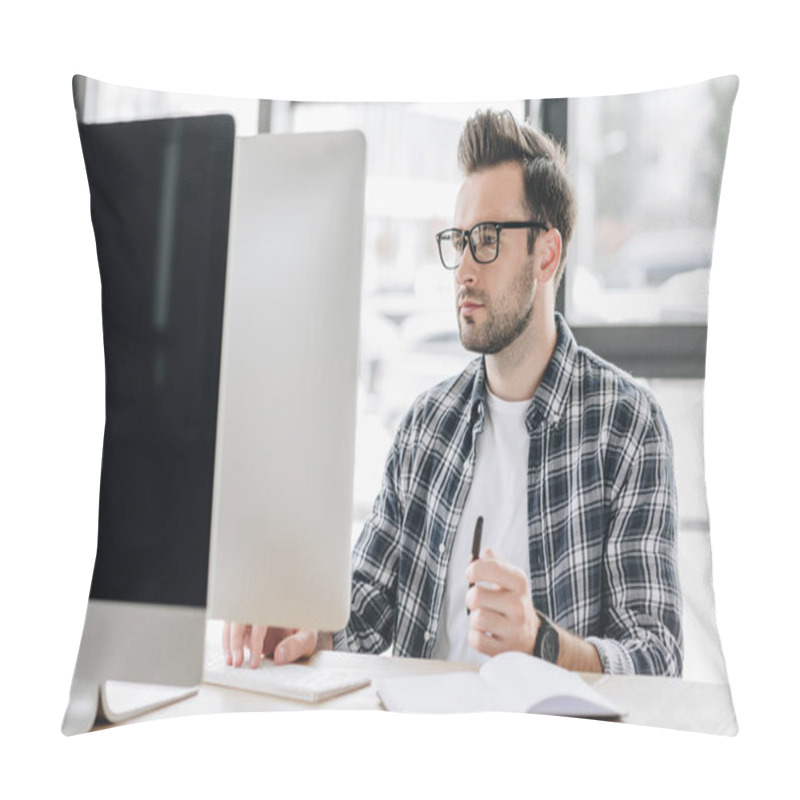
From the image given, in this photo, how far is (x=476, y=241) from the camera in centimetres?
144

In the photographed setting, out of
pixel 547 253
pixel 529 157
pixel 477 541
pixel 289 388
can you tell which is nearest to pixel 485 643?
pixel 477 541

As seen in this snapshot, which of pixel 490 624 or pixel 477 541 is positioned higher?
pixel 477 541

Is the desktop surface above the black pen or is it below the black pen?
below

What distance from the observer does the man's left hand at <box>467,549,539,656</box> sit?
137 centimetres

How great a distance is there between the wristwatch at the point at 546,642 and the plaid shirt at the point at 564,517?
0.6 inches

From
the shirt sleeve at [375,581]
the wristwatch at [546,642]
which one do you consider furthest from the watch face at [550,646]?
the shirt sleeve at [375,581]

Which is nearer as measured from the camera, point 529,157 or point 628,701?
point 628,701

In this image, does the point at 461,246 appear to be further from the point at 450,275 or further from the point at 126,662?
the point at 126,662

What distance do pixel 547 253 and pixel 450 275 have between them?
0.53 ft

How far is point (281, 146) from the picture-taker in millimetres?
1387

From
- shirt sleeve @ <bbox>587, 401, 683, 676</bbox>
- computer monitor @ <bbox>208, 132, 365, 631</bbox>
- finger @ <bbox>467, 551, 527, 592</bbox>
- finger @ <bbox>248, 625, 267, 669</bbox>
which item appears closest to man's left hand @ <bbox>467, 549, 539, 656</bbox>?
finger @ <bbox>467, 551, 527, 592</bbox>

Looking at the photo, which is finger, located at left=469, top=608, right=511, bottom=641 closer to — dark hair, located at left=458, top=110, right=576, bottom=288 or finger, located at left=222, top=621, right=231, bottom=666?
finger, located at left=222, top=621, right=231, bottom=666

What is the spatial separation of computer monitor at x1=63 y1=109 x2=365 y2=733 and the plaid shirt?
112mm

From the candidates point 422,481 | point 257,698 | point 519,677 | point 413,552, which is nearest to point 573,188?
point 422,481
